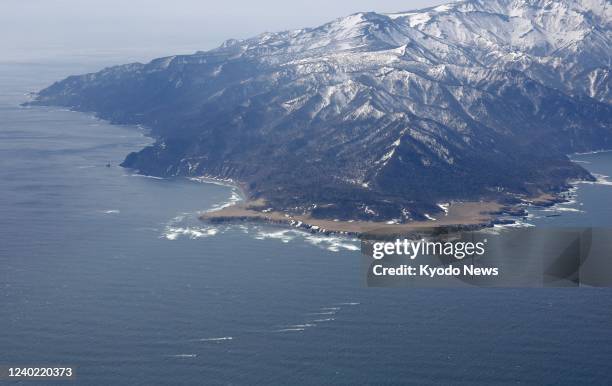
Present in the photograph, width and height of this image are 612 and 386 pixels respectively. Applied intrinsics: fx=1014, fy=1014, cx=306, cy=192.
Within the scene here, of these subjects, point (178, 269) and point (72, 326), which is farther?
point (178, 269)

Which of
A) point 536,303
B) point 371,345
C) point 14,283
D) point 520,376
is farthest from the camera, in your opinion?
point 14,283

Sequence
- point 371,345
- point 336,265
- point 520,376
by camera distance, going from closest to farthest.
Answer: point 520,376 → point 371,345 → point 336,265

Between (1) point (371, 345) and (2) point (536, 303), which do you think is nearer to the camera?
(1) point (371, 345)

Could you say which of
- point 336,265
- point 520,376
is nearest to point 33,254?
point 336,265

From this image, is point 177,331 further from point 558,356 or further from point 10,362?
point 558,356

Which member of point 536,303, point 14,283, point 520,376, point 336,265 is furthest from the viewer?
point 336,265

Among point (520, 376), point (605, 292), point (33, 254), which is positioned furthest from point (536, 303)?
point (33, 254)

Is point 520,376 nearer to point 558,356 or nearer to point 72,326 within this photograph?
point 558,356

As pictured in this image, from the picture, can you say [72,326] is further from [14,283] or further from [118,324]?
[14,283]

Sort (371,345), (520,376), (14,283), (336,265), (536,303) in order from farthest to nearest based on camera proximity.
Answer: (336,265) < (14,283) < (536,303) < (371,345) < (520,376)
